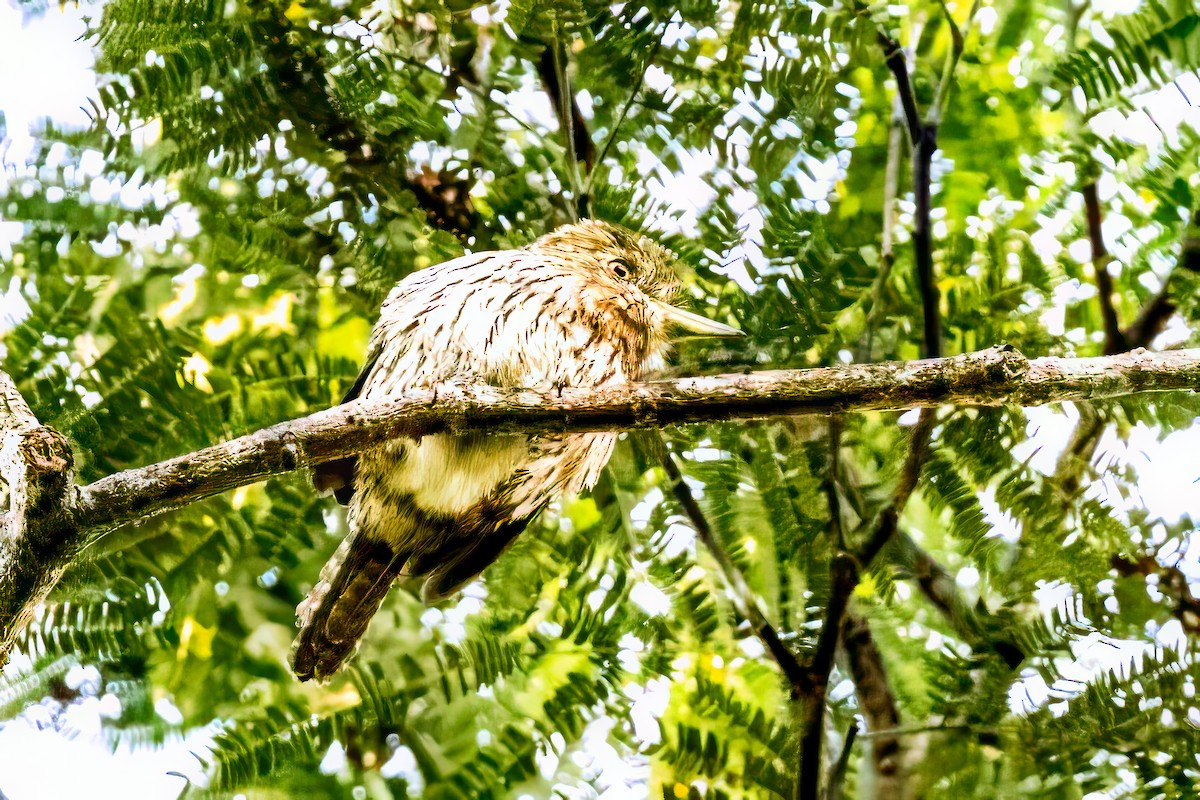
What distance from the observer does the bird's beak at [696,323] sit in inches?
102

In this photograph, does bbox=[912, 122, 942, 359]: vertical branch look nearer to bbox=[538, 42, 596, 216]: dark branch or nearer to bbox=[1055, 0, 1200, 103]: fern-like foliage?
bbox=[1055, 0, 1200, 103]: fern-like foliage

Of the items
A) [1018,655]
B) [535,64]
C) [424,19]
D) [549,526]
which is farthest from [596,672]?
[424,19]

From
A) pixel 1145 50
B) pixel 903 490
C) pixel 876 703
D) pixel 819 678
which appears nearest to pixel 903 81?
pixel 1145 50

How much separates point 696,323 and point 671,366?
0.21m

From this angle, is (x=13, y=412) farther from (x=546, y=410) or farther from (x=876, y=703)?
(x=876, y=703)

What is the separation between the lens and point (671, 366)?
283cm

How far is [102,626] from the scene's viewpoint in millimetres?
2594

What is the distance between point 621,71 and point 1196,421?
5.46 ft

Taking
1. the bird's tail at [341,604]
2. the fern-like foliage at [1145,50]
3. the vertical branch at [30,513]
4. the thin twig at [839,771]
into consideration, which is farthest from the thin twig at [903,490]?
the vertical branch at [30,513]

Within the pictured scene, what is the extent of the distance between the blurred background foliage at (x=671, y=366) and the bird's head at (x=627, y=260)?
66 mm

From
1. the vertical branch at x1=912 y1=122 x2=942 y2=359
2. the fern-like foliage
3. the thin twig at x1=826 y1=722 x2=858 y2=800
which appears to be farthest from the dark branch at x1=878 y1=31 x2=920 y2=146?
the thin twig at x1=826 y1=722 x2=858 y2=800

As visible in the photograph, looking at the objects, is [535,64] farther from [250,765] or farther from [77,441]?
[250,765]

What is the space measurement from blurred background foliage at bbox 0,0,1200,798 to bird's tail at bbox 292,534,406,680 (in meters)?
0.37

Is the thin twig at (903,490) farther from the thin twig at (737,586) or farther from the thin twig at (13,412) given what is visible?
the thin twig at (13,412)
